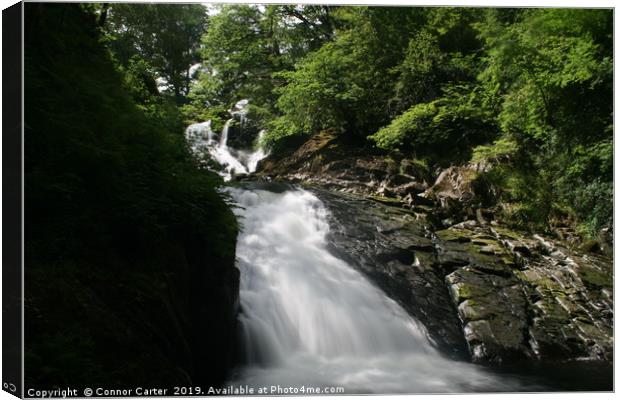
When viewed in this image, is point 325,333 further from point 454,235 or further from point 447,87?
point 447,87

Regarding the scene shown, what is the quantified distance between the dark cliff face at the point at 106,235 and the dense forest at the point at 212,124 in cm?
2

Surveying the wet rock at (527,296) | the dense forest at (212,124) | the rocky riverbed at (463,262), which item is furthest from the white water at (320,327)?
the wet rock at (527,296)

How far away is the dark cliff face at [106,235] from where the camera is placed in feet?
10.7

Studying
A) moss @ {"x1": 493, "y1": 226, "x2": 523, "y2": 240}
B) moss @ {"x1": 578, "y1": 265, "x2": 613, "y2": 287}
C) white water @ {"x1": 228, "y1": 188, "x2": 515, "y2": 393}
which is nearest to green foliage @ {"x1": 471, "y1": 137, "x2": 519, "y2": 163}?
moss @ {"x1": 493, "y1": 226, "x2": 523, "y2": 240}

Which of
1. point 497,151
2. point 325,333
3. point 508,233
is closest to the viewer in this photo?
point 325,333

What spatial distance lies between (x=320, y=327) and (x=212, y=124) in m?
4.45

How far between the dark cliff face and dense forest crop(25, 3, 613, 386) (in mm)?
15

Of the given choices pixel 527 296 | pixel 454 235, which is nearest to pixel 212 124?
pixel 454 235

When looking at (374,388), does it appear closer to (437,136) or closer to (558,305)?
(558,305)

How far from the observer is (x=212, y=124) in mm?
8594

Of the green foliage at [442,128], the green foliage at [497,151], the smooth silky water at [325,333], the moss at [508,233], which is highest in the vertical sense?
the green foliage at [442,128]

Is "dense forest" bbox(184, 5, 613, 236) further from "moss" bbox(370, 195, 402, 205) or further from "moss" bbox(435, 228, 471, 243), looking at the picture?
"moss" bbox(370, 195, 402, 205)

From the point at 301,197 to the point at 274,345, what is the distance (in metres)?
4.64

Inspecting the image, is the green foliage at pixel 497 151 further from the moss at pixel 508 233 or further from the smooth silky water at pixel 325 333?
the smooth silky water at pixel 325 333
